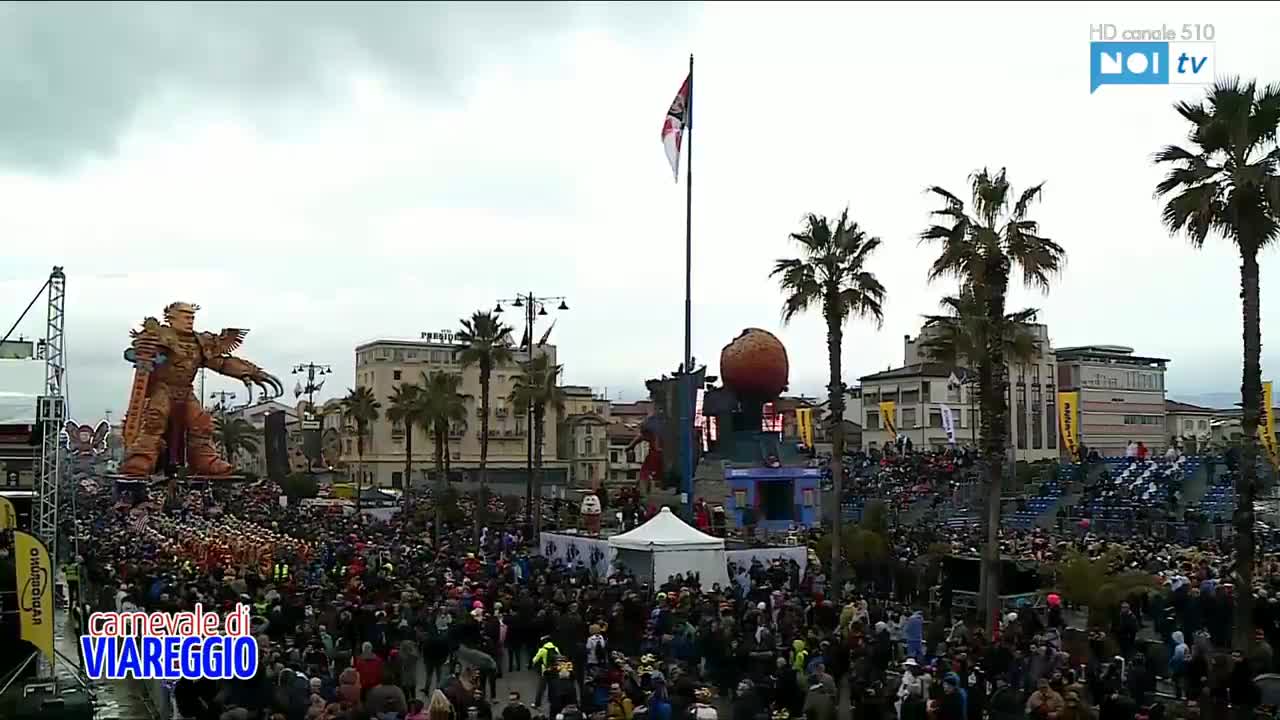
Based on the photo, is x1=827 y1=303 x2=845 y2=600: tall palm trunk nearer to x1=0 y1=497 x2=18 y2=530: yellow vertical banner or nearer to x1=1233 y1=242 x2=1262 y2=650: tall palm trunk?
x1=1233 y1=242 x2=1262 y2=650: tall palm trunk

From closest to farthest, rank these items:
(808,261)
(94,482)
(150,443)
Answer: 1. (808,261)
2. (150,443)
3. (94,482)

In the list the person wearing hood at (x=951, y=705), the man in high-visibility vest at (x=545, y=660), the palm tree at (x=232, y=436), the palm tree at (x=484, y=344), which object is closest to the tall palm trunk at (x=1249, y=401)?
the person wearing hood at (x=951, y=705)

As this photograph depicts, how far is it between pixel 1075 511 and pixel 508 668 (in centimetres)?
2729

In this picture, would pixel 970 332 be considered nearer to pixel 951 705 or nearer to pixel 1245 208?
pixel 1245 208

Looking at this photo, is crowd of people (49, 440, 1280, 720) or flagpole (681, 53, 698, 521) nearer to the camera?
crowd of people (49, 440, 1280, 720)

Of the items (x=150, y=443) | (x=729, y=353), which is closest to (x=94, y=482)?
(x=150, y=443)

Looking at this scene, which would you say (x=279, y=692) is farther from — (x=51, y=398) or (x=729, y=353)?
(x=729, y=353)

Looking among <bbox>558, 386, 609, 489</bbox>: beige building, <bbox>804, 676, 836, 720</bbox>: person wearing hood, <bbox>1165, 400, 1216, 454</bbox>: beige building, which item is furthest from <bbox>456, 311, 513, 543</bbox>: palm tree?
<bbox>1165, 400, 1216, 454</bbox>: beige building

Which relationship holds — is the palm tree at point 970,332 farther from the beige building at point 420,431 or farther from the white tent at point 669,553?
the beige building at point 420,431

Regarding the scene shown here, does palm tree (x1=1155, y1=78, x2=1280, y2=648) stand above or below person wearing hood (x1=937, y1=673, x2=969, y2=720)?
above

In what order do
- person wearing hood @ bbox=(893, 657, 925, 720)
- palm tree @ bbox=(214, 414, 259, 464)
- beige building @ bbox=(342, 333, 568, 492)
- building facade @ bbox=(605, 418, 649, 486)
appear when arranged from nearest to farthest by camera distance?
person wearing hood @ bbox=(893, 657, 925, 720) < beige building @ bbox=(342, 333, 568, 492) < palm tree @ bbox=(214, 414, 259, 464) < building facade @ bbox=(605, 418, 649, 486)

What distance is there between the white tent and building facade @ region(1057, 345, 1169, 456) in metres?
62.5

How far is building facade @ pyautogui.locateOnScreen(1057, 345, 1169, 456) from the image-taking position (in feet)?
271

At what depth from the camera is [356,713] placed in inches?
437
